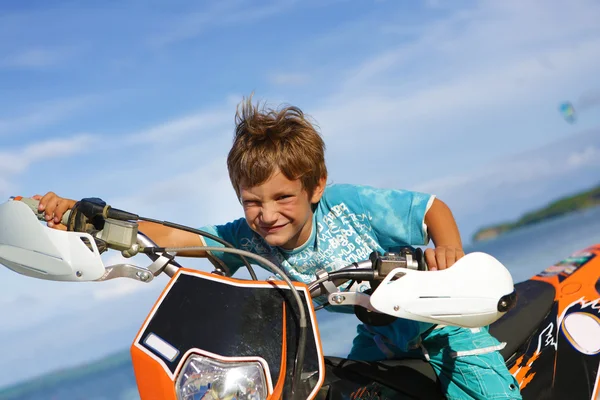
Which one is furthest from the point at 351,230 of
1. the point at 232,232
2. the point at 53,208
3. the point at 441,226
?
the point at 53,208

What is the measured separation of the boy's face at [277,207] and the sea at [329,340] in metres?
2.71

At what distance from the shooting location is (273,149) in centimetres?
205

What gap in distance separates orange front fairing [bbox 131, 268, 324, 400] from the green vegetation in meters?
11.1

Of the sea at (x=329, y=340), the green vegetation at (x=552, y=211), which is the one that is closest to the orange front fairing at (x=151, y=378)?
the sea at (x=329, y=340)

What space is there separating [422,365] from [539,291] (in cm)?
87

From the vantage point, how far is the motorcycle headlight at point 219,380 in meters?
1.40

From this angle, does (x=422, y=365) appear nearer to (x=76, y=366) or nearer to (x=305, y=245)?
(x=305, y=245)

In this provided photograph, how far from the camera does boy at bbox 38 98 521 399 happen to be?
6.62ft

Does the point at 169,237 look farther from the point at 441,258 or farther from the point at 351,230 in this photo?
the point at 441,258

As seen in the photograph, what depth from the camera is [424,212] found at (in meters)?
2.12

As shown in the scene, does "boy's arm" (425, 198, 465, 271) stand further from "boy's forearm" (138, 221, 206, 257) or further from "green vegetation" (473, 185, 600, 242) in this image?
"green vegetation" (473, 185, 600, 242)

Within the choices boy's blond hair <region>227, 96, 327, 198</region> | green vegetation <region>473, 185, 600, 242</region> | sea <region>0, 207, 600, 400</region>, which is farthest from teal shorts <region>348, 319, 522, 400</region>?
green vegetation <region>473, 185, 600, 242</region>

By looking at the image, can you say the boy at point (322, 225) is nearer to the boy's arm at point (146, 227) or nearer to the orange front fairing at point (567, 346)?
the boy's arm at point (146, 227)

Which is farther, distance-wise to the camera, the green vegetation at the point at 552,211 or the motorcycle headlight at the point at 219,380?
the green vegetation at the point at 552,211
